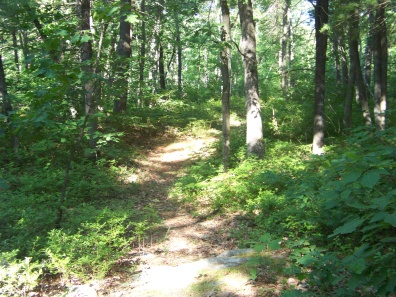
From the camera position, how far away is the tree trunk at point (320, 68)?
360 inches

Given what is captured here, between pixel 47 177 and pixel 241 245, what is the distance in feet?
17.1

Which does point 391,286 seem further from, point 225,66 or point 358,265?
point 225,66

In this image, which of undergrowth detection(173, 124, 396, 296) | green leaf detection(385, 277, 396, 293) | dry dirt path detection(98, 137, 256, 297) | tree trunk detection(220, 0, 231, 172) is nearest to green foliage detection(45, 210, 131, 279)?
dry dirt path detection(98, 137, 256, 297)

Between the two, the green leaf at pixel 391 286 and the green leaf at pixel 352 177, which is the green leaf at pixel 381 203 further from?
the green leaf at pixel 391 286

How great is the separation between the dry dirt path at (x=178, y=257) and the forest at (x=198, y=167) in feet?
0.63

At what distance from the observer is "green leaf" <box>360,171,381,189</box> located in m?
1.84

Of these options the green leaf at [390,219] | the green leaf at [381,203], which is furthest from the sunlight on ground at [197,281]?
the green leaf at [390,219]

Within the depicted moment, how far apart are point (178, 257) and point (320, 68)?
706 cm

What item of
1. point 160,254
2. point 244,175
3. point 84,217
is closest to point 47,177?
point 84,217

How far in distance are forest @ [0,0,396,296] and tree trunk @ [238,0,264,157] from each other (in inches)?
1.3

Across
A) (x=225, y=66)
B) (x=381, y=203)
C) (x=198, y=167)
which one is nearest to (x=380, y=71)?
(x=225, y=66)

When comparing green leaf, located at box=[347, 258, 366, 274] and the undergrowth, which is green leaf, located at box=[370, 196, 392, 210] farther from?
green leaf, located at box=[347, 258, 366, 274]

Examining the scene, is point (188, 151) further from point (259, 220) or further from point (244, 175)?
point (259, 220)

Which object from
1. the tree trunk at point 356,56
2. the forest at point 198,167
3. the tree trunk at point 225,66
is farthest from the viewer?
the tree trunk at point 356,56
